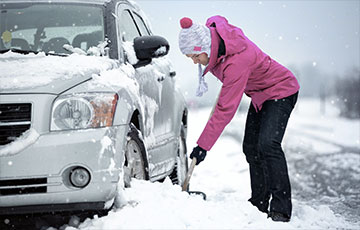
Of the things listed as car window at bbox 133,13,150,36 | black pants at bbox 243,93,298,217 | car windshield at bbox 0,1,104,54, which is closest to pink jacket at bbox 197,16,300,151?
black pants at bbox 243,93,298,217

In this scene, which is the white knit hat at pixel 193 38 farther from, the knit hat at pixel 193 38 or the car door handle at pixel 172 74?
the car door handle at pixel 172 74

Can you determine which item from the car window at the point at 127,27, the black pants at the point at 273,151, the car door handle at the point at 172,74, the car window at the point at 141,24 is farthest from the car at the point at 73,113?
the car door handle at the point at 172,74

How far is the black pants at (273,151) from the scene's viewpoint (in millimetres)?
4176

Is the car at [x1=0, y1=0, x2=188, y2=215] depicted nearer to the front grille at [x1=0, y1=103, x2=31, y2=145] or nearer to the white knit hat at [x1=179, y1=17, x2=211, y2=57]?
the front grille at [x1=0, y1=103, x2=31, y2=145]

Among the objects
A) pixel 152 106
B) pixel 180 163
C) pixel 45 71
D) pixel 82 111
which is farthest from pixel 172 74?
pixel 82 111

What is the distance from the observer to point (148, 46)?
4125 mm

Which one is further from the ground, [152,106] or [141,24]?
[141,24]

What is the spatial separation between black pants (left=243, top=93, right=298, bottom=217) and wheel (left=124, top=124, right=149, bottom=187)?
3.31 ft

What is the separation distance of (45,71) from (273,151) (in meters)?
1.95

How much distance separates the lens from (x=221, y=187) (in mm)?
7074

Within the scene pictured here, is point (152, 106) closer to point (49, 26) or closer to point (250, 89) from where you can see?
point (250, 89)

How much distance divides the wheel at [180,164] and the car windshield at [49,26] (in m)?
1.89

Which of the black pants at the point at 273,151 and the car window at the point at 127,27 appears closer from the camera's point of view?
the black pants at the point at 273,151

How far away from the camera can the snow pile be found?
9.74 feet
